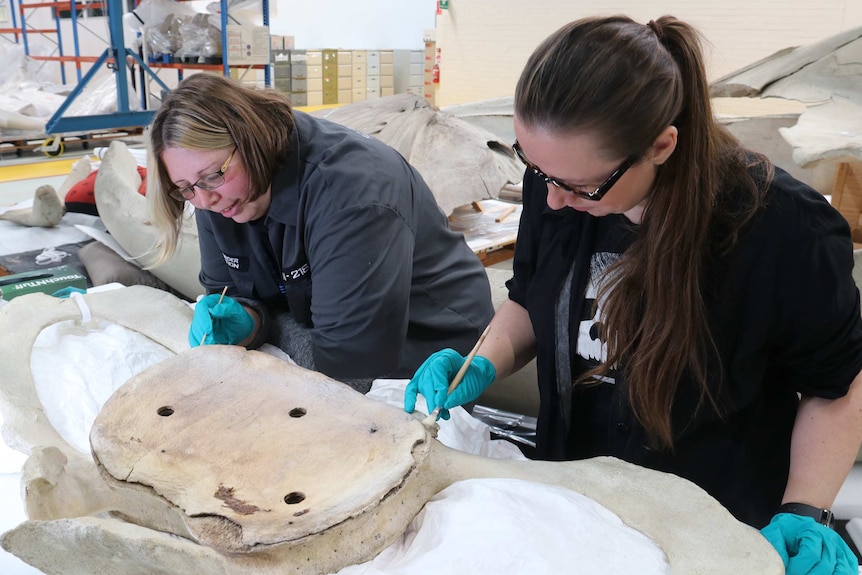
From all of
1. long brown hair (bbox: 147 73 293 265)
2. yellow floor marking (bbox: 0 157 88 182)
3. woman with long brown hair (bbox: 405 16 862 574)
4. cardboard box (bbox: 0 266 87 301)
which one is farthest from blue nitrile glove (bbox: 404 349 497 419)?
yellow floor marking (bbox: 0 157 88 182)

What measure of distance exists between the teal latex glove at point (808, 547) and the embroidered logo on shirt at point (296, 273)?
3.83ft

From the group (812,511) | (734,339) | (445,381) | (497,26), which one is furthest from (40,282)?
(497,26)

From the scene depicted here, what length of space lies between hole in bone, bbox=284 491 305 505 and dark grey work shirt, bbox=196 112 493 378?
2.53ft

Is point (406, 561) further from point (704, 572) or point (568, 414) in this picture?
point (568, 414)

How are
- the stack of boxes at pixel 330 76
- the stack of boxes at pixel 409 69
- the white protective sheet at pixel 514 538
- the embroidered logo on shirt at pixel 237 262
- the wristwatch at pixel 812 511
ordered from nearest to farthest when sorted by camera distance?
the white protective sheet at pixel 514 538 → the wristwatch at pixel 812 511 → the embroidered logo on shirt at pixel 237 262 → the stack of boxes at pixel 330 76 → the stack of boxes at pixel 409 69

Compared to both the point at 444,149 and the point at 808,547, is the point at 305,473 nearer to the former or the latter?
the point at 808,547

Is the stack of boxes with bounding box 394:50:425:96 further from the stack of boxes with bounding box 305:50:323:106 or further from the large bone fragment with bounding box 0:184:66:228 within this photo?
the large bone fragment with bounding box 0:184:66:228

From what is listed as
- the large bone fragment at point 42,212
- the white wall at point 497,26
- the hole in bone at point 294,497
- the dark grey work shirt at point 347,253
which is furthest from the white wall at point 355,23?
the hole in bone at point 294,497

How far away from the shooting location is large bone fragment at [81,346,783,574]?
0.94 m

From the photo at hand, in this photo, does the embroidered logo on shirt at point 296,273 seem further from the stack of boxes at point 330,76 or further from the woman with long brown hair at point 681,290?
the stack of boxes at point 330,76

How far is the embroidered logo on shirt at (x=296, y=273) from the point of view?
1828 millimetres

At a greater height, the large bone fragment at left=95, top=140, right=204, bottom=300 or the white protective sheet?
the white protective sheet

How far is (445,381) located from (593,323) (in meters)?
0.29

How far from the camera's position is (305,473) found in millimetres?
1000
